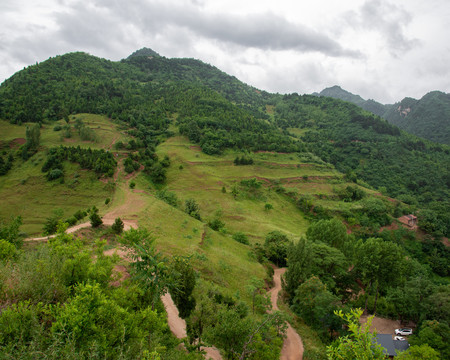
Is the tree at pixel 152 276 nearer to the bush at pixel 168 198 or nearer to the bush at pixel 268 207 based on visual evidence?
the bush at pixel 168 198

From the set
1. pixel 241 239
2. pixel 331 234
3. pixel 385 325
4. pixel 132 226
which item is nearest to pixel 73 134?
pixel 132 226

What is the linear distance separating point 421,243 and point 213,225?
181ft

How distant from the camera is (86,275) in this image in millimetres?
11594

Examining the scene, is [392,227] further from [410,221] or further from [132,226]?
[132,226]

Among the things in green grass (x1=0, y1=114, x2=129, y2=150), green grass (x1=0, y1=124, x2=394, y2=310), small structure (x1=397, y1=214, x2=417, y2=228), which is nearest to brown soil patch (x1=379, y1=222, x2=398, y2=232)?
small structure (x1=397, y1=214, x2=417, y2=228)

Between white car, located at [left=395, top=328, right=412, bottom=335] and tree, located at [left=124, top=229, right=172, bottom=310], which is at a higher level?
tree, located at [left=124, top=229, right=172, bottom=310]

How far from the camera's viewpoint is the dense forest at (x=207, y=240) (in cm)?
916

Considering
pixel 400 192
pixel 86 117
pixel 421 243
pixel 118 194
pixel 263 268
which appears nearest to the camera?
pixel 263 268

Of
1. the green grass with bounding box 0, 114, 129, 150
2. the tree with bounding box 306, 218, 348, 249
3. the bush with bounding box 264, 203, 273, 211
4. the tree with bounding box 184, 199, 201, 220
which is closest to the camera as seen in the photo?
the tree with bounding box 306, 218, 348, 249

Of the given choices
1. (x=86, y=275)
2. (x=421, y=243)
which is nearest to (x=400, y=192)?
(x=421, y=243)

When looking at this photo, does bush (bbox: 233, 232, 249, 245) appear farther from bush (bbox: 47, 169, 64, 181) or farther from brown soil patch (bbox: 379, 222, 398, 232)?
brown soil patch (bbox: 379, 222, 398, 232)

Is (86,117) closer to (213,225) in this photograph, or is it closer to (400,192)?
(213,225)

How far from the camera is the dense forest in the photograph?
916 centimetres

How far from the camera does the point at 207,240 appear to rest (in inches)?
1328
